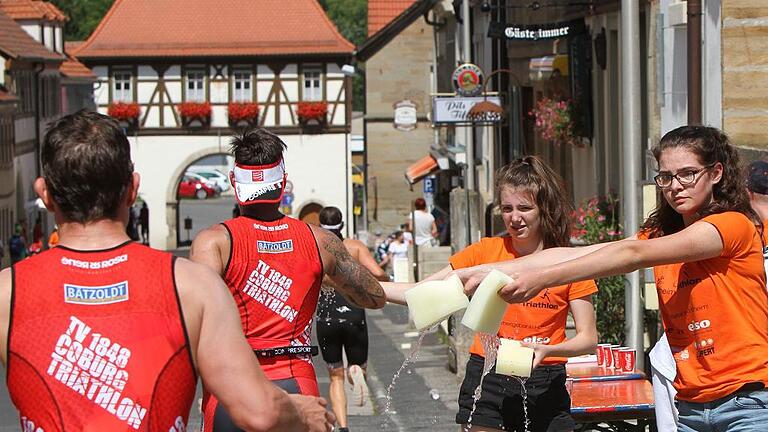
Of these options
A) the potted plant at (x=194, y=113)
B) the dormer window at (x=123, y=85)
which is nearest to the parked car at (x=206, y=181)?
the dormer window at (x=123, y=85)

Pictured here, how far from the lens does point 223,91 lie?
2153 inches

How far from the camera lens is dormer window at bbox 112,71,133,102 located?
54688 millimetres

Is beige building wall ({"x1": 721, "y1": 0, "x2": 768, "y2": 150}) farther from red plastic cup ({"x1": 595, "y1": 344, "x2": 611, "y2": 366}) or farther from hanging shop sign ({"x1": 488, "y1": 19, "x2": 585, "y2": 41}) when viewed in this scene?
hanging shop sign ({"x1": 488, "y1": 19, "x2": 585, "y2": 41})

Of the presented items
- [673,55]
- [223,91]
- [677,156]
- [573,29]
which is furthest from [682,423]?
[223,91]

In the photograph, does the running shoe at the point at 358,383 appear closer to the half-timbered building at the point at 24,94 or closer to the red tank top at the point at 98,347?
the red tank top at the point at 98,347

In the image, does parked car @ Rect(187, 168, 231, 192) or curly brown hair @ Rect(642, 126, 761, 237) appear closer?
curly brown hair @ Rect(642, 126, 761, 237)

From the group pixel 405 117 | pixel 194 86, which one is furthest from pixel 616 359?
pixel 194 86

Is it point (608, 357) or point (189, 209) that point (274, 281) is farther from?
point (189, 209)

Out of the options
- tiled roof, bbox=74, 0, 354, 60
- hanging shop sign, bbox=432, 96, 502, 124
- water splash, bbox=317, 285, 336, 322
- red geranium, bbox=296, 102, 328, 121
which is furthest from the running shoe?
tiled roof, bbox=74, 0, 354, 60

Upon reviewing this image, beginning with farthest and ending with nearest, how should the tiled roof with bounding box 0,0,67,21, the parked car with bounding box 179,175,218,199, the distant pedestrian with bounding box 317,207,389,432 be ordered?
1. the parked car with bounding box 179,175,218,199
2. the tiled roof with bounding box 0,0,67,21
3. the distant pedestrian with bounding box 317,207,389,432

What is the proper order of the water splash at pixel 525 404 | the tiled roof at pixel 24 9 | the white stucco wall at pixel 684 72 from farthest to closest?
1. the tiled roof at pixel 24 9
2. the white stucco wall at pixel 684 72
3. the water splash at pixel 525 404

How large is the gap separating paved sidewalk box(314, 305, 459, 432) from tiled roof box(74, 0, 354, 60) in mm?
34994

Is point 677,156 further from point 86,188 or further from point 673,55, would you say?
point 673,55

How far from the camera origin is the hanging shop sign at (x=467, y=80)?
82.3 ft
